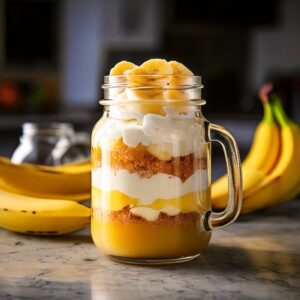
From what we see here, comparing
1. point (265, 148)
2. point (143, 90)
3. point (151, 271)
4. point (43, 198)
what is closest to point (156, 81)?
point (143, 90)

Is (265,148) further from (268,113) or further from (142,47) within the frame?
(142,47)

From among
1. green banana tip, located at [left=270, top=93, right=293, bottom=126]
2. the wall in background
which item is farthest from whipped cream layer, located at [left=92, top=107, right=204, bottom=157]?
the wall in background

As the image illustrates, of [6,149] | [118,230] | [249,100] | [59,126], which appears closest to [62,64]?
[6,149]

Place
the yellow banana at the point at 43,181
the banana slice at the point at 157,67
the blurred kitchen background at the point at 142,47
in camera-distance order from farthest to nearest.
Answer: the blurred kitchen background at the point at 142,47
the yellow banana at the point at 43,181
the banana slice at the point at 157,67

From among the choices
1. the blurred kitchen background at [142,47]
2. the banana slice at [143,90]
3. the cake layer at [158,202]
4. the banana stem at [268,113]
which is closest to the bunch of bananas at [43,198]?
the cake layer at [158,202]

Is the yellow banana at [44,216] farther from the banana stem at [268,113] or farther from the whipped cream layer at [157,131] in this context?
the banana stem at [268,113]
